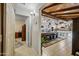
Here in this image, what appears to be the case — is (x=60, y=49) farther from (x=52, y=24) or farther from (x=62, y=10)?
(x=62, y=10)

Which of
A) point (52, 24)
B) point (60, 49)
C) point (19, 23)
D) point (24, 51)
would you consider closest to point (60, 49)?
point (60, 49)

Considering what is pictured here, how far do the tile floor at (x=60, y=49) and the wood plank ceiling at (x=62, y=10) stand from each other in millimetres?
363

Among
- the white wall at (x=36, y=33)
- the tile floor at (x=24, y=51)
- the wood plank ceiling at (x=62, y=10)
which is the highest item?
the wood plank ceiling at (x=62, y=10)

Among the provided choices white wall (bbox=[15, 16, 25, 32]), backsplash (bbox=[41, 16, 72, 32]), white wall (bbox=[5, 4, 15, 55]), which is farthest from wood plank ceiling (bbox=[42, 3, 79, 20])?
white wall (bbox=[5, 4, 15, 55])

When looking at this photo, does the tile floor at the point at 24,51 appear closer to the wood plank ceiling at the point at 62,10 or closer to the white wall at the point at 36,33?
the white wall at the point at 36,33

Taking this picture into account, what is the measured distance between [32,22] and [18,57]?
55 cm

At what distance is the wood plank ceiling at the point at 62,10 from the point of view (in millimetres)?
1671

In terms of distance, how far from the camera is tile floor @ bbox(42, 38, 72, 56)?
169cm

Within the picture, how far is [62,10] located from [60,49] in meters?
0.58

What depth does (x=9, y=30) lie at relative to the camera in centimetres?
166

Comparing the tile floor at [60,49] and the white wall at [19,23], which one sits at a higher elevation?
the white wall at [19,23]

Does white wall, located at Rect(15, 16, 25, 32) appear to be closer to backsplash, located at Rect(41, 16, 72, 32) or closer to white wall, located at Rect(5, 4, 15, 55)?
white wall, located at Rect(5, 4, 15, 55)

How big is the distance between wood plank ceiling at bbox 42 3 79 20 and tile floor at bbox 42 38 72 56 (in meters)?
0.36

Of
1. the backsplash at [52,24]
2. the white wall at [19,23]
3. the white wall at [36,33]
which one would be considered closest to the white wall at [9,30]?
the white wall at [19,23]
